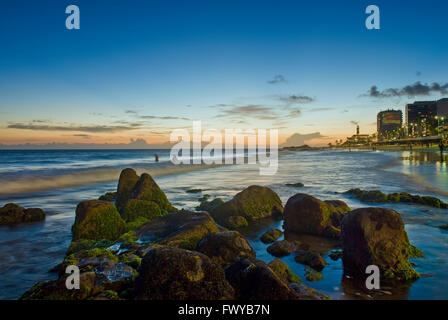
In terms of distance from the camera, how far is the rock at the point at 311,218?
8.17m

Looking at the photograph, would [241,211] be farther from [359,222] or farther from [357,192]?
[357,192]

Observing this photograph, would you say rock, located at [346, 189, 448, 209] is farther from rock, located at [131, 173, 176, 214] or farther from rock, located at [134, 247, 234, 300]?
rock, located at [134, 247, 234, 300]

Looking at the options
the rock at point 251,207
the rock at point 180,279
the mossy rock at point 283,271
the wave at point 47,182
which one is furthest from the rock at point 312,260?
the wave at point 47,182

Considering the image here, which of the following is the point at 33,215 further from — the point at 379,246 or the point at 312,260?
the point at 379,246

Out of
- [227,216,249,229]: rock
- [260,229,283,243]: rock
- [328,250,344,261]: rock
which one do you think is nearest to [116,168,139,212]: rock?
[227,216,249,229]: rock

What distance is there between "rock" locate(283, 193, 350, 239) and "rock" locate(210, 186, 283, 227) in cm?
166

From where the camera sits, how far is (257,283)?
4195 mm

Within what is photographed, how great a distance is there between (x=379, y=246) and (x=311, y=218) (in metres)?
2.95

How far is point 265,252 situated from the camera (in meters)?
7.15

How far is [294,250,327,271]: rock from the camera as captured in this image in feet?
19.6

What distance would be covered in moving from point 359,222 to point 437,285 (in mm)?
1715

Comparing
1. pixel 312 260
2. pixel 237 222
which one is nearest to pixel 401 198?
pixel 237 222

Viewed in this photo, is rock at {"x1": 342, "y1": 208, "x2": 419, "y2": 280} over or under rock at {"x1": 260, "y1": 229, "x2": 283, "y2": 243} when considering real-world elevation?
over
